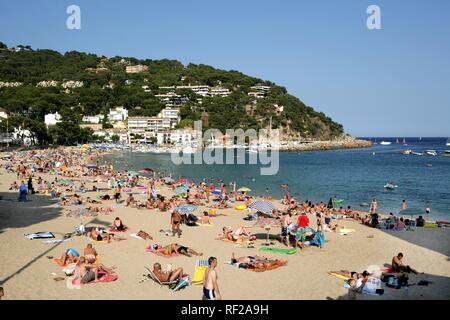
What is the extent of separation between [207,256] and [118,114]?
10166 cm

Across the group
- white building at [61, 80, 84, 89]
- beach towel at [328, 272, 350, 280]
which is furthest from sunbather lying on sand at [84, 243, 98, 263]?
white building at [61, 80, 84, 89]

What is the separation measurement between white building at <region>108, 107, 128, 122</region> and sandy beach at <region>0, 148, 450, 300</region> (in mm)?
92756

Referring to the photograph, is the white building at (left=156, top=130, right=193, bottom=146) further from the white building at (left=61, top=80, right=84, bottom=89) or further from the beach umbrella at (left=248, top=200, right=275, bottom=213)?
the beach umbrella at (left=248, top=200, right=275, bottom=213)

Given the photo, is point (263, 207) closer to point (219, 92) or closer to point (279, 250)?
point (279, 250)

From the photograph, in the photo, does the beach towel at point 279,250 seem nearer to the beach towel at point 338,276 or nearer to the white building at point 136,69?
the beach towel at point 338,276

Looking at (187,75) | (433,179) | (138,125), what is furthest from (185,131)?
(433,179)

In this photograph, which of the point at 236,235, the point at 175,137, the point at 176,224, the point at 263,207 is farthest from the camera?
the point at 175,137

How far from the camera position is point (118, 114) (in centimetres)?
10794

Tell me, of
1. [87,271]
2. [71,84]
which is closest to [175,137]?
[71,84]

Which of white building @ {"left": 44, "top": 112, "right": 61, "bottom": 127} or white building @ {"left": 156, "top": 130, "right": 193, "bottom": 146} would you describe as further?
white building @ {"left": 156, "top": 130, "right": 193, "bottom": 146}

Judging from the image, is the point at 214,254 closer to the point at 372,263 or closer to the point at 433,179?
the point at 372,263

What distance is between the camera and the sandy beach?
793 cm

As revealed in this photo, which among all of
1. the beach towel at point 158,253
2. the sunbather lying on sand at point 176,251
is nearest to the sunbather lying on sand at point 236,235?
the sunbather lying on sand at point 176,251

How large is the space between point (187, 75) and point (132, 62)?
3491 cm
